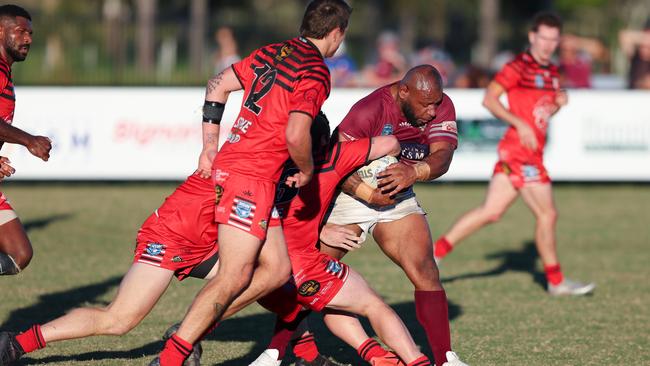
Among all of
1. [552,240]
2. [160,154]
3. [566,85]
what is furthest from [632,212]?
[160,154]

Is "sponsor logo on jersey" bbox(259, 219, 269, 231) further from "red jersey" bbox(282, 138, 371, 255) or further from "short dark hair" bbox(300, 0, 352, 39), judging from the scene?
"short dark hair" bbox(300, 0, 352, 39)

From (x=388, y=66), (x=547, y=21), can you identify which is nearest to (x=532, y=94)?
(x=547, y=21)

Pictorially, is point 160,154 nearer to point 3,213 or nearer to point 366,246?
point 366,246

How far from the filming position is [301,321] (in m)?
6.99

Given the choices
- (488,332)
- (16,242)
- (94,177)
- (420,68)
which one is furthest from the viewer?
(94,177)

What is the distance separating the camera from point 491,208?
1028cm

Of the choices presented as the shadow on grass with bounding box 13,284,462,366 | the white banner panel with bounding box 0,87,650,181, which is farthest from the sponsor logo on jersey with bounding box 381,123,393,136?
the white banner panel with bounding box 0,87,650,181

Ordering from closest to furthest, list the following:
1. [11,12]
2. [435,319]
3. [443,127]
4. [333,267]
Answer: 1. [333,267]
2. [435,319]
3. [443,127]
4. [11,12]

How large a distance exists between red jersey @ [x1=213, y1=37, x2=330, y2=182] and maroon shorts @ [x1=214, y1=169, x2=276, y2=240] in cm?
5

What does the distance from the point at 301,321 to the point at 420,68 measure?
1764 millimetres

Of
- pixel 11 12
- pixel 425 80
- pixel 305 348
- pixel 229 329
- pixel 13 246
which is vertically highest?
pixel 11 12

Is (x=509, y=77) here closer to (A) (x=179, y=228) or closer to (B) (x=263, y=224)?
(A) (x=179, y=228)

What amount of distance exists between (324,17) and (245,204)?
1.10 metres

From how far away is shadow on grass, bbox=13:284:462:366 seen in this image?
725cm
